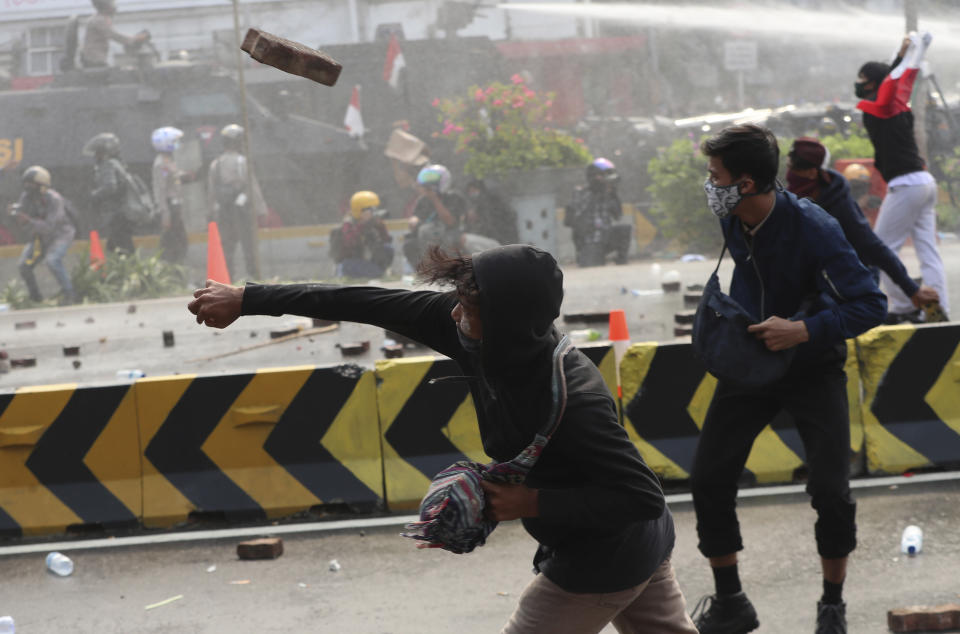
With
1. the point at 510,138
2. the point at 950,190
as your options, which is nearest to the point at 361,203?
the point at 510,138

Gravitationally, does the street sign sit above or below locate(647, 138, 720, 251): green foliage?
above

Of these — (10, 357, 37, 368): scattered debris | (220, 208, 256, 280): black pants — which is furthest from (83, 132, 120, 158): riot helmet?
(10, 357, 37, 368): scattered debris

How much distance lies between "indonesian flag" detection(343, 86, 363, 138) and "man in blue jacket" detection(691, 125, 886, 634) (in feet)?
64.8

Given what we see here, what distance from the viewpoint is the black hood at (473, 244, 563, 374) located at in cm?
258

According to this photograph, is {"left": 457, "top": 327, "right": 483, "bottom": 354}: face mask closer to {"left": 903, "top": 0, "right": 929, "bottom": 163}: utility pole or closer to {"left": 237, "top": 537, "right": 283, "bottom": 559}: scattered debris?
{"left": 237, "top": 537, "right": 283, "bottom": 559}: scattered debris

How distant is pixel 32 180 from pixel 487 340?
1725cm

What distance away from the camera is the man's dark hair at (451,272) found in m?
2.66

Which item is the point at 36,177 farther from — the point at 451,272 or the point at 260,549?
the point at 451,272

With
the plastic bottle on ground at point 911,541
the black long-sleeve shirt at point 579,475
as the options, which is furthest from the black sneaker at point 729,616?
the black long-sleeve shirt at point 579,475

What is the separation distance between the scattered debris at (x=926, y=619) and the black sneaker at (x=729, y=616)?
1.64ft

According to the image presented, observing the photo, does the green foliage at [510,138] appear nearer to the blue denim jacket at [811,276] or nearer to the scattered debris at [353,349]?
the scattered debris at [353,349]

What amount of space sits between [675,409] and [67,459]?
3087 millimetres

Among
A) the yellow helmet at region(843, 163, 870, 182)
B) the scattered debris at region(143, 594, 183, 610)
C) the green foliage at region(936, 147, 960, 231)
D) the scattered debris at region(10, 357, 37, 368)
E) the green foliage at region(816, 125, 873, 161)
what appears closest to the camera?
the scattered debris at region(143, 594, 183, 610)

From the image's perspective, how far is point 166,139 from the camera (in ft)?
71.5
